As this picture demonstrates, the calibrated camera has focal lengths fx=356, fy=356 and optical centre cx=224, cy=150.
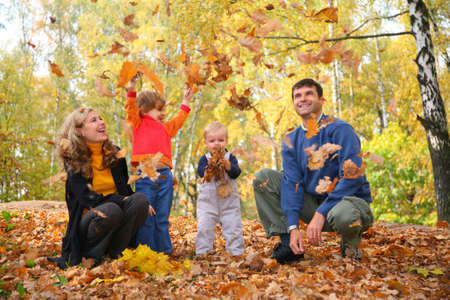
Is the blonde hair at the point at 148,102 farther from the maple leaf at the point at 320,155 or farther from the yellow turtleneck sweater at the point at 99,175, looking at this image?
the maple leaf at the point at 320,155

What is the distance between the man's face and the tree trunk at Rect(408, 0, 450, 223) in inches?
97.8

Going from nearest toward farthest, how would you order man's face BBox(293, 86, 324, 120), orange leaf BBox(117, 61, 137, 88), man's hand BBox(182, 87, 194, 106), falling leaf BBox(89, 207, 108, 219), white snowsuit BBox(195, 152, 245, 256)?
falling leaf BBox(89, 207, 108, 219), orange leaf BBox(117, 61, 137, 88), man's face BBox(293, 86, 324, 120), white snowsuit BBox(195, 152, 245, 256), man's hand BBox(182, 87, 194, 106)

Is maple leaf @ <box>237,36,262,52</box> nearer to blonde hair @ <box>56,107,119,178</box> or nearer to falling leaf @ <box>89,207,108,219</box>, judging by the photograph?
blonde hair @ <box>56,107,119,178</box>

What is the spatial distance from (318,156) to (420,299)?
3.73 feet

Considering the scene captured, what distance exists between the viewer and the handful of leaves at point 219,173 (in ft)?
10.1

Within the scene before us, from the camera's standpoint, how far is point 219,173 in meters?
3.16

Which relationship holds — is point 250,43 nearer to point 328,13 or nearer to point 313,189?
point 328,13

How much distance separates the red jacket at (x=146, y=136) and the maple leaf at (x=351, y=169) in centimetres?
157

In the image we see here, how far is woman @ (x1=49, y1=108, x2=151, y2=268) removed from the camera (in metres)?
2.79

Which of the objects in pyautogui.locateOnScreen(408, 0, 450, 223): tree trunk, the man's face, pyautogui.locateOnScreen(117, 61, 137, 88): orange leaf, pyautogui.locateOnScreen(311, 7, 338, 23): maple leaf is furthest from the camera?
pyautogui.locateOnScreen(408, 0, 450, 223): tree trunk

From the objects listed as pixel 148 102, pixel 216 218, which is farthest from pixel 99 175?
pixel 216 218

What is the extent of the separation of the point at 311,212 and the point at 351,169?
583 mm

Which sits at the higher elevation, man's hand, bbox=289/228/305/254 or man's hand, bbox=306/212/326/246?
man's hand, bbox=306/212/326/246

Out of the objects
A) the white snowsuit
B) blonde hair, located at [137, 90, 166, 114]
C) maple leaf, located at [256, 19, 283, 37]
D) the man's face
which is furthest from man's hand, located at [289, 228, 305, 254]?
blonde hair, located at [137, 90, 166, 114]
